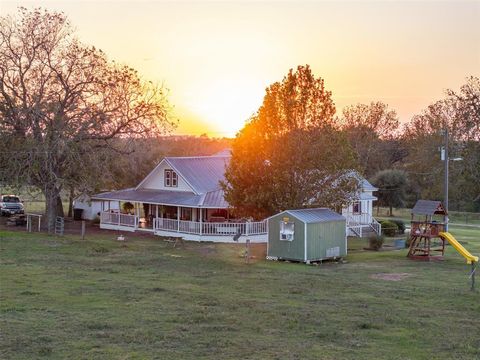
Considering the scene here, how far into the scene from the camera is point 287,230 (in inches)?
1136

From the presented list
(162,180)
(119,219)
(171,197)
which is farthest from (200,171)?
(119,219)

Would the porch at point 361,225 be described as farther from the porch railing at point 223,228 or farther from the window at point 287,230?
the window at point 287,230

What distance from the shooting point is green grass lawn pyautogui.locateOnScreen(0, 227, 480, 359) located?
453 inches

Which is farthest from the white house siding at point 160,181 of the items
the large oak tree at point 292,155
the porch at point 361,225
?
the porch at point 361,225

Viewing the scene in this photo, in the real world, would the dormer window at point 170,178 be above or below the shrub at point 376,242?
above

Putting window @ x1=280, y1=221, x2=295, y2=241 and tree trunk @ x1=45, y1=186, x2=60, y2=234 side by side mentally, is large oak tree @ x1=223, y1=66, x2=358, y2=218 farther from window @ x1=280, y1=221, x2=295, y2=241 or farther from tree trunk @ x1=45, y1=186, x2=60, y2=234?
tree trunk @ x1=45, y1=186, x2=60, y2=234

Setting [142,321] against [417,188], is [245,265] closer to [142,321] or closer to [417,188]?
[142,321]

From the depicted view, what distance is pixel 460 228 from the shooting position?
52.1 metres

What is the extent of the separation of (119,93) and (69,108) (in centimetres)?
351

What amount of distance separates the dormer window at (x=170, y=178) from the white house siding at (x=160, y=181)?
222 mm

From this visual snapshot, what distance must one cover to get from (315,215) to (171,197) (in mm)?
14139

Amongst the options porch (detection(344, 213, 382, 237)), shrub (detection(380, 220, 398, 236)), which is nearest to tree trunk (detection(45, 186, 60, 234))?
porch (detection(344, 213, 382, 237))

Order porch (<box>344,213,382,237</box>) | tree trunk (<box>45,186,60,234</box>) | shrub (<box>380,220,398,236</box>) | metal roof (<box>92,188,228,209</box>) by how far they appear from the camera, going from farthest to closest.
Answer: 1. shrub (<box>380,220,398,236</box>)
2. porch (<box>344,213,382,237</box>)
3. metal roof (<box>92,188,228,209</box>)
4. tree trunk (<box>45,186,60,234</box>)

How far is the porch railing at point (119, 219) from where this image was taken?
4241cm
